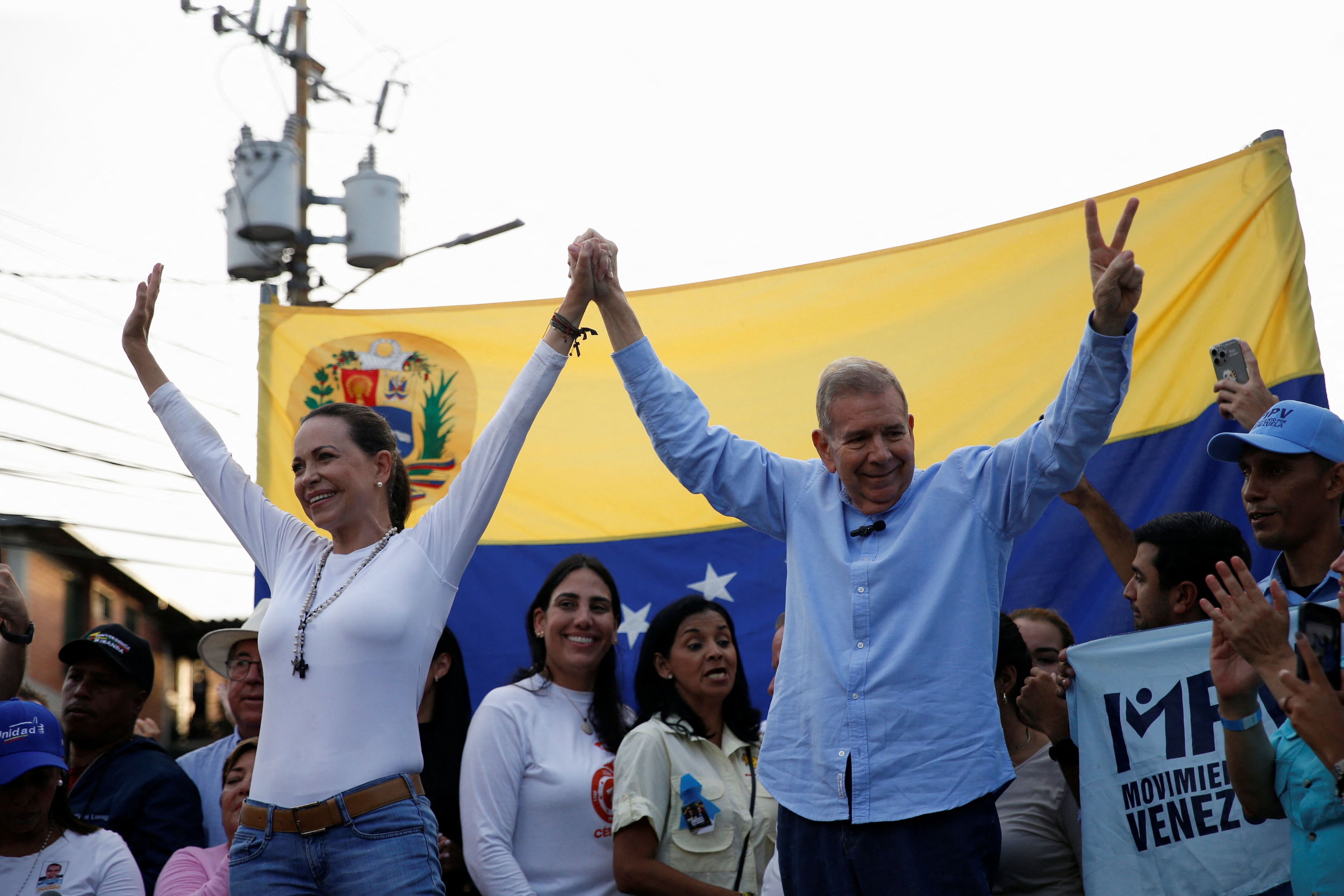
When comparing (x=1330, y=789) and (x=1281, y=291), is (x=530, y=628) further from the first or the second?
(x=1281, y=291)

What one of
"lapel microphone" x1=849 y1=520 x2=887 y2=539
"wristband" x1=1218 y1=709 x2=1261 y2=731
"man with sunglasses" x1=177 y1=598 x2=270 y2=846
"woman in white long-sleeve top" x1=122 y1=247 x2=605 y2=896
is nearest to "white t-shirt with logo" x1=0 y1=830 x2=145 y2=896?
"man with sunglasses" x1=177 y1=598 x2=270 y2=846

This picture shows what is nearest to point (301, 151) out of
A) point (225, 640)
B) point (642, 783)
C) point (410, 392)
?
point (410, 392)

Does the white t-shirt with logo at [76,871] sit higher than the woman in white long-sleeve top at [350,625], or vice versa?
the woman in white long-sleeve top at [350,625]

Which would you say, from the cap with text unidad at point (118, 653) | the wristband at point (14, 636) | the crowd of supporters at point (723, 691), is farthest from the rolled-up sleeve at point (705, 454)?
the wristband at point (14, 636)

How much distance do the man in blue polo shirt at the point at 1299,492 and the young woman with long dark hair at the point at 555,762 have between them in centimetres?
212

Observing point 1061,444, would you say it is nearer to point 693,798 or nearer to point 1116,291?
point 1116,291

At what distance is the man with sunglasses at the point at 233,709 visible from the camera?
4531mm

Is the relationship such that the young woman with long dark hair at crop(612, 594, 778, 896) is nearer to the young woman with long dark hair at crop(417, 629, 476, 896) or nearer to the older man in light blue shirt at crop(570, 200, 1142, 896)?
the young woman with long dark hair at crop(417, 629, 476, 896)

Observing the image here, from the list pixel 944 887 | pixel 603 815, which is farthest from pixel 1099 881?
pixel 603 815

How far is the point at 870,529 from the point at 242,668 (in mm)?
3058

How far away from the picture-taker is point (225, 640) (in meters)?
5.08

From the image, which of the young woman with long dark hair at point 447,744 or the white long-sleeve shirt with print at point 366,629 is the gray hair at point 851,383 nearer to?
the white long-sleeve shirt with print at point 366,629

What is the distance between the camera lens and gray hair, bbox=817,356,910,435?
114 inches

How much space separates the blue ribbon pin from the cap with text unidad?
2.07 metres
